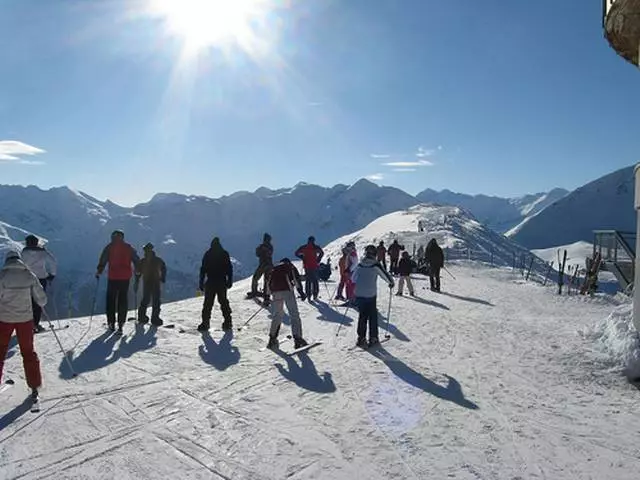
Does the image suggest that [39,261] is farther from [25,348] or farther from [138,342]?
[25,348]

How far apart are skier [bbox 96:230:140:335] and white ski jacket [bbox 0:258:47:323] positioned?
3.99 m

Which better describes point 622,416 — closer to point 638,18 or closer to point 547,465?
point 547,465

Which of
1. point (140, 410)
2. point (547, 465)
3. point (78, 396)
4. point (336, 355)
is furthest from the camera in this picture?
point (336, 355)

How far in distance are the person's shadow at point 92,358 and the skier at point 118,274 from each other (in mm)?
816

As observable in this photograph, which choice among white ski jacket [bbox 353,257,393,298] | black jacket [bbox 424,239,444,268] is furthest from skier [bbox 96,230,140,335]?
black jacket [bbox 424,239,444,268]

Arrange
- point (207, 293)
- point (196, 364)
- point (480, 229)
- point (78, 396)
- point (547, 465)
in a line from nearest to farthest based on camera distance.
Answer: point (547, 465) → point (78, 396) → point (196, 364) → point (207, 293) → point (480, 229)

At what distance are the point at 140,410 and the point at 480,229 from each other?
68933mm

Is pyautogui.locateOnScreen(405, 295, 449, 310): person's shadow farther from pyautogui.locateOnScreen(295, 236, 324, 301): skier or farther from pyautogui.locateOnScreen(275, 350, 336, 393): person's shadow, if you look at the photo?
pyautogui.locateOnScreen(275, 350, 336, 393): person's shadow

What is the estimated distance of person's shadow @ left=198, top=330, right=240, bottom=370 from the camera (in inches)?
341

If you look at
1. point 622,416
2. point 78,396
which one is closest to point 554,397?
Answer: point 622,416

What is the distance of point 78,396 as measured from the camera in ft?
22.3

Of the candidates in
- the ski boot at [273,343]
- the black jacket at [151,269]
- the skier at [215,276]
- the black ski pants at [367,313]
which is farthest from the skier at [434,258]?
the black jacket at [151,269]

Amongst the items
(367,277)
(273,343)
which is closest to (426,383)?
(367,277)

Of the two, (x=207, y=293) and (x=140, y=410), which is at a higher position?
(x=207, y=293)
